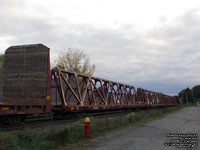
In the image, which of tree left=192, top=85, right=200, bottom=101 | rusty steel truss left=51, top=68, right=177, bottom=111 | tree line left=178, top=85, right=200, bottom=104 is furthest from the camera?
tree left=192, top=85, right=200, bottom=101

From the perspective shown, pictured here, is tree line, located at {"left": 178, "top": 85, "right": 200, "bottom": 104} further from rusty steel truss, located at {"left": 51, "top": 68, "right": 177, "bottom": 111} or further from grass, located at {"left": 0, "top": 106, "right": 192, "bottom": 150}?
grass, located at {"left": 0, "top": 106, "right": 192, "bottom": 150}

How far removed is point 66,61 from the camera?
43.5 m

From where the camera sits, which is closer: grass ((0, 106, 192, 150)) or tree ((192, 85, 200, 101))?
grass ((0, 106, 192, 150))

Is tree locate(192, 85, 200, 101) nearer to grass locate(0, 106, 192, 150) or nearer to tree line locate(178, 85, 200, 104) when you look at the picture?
tree line locate(178, 85, 200, 104)

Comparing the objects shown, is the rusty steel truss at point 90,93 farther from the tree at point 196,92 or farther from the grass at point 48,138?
the tree at point 196,92

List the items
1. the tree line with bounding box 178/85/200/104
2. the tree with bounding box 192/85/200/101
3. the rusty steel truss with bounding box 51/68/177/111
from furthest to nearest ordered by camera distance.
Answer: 1. the tree with bounding box 192/85/200/101
2. the tree line with bounding box 178/85/200/104
3. the rusty steel truss with bounding box 51/68/177/111

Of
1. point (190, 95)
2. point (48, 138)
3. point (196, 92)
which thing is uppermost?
point (196, 92)

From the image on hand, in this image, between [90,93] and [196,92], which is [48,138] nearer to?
[90,93]

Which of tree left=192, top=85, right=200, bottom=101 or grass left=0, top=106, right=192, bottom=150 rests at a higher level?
tree left=192, top=85, right=200, bottom=101

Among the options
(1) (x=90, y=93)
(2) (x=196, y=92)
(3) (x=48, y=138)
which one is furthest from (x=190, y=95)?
(3) (x=48, y=138)

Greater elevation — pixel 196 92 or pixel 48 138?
pixel 196 92

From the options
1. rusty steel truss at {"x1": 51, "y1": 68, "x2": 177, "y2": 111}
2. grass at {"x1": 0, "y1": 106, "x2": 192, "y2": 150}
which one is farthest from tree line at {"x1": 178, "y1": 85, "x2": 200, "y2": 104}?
grass at {"x1": 0, "y1": 106, "x2": 192, "y2": 150}

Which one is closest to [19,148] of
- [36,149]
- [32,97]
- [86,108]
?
[36,149]

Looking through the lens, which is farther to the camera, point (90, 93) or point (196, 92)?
point (196, 92)
